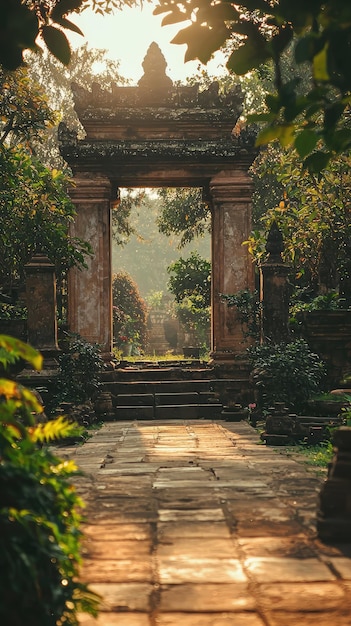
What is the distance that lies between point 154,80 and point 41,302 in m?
6.26

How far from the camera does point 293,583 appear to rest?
10.1ft

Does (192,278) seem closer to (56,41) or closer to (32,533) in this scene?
(56,41)

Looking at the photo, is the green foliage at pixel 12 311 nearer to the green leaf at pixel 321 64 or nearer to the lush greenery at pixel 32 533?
the lush greenery at pixel 32 533

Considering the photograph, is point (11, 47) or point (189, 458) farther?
point (189, 458)

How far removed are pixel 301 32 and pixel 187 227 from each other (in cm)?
1734

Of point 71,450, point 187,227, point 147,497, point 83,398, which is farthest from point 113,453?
point 187,227

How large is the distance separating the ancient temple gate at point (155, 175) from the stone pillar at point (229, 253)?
0.06 feet

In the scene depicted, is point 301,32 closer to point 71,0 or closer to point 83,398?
point 71,0

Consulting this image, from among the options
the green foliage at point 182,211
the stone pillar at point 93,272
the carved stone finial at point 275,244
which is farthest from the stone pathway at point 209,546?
the green foliage at point 182,211

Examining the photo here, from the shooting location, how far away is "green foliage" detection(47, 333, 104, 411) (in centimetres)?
988

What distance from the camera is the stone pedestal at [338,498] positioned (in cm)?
386

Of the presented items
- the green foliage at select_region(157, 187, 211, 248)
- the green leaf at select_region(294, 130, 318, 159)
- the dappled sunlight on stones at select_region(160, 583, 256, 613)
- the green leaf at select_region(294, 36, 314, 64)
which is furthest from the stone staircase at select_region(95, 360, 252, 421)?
the green leaf at select_region(294, 36, 314, 64)

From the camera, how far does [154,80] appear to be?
13.9 meters

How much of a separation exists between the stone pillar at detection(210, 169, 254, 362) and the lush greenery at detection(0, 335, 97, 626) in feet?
32.2
